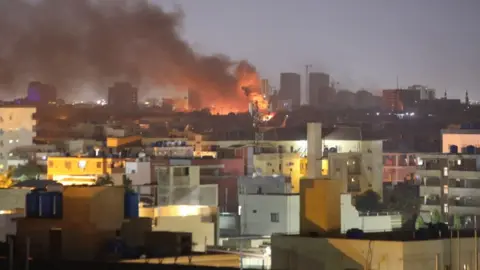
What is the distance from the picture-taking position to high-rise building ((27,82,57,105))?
Answer: 62656 mm

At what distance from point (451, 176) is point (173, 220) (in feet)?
51.2

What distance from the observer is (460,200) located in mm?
28594

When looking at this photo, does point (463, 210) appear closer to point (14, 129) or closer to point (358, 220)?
point (358, 220)

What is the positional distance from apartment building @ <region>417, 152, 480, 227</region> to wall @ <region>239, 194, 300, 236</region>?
27.0 feet

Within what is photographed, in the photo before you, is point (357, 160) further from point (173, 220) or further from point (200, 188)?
point (173, 220)

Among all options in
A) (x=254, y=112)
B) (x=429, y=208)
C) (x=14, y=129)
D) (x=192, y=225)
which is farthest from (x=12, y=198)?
(x=254, y=112)

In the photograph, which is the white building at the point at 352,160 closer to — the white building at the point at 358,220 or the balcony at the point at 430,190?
the balcony at the point at 430,190

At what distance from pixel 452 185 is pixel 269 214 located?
10431 millimetres

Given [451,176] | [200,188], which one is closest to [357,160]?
[451,176]

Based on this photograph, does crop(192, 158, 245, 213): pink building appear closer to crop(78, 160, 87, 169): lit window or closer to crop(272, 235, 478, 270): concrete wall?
crop(78, 160, 87, 169): lit window

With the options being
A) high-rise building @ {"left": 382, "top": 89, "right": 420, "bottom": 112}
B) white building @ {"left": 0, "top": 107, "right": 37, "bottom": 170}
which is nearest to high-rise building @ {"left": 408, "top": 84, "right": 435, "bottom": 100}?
high-rise building @ {"left": 382, "top": 89, "right": 420, "bottom": 112}

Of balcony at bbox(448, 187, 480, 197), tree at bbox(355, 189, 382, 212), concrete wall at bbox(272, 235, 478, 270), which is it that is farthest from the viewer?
tree at bbox(355, 189, 382, 212)

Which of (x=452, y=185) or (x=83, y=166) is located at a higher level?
(x=83, y=166)

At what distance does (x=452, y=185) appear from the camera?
29.2 metres
